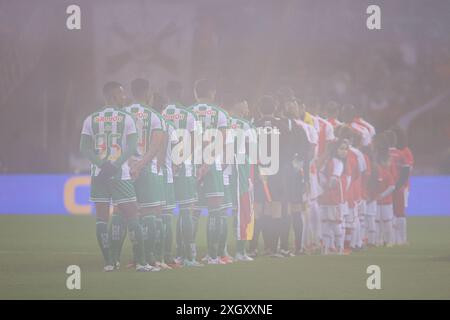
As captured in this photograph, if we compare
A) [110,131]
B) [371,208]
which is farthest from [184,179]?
[371,208]

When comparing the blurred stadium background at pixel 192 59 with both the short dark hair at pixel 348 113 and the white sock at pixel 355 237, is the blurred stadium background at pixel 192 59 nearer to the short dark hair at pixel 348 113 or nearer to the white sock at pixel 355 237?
the short dark hair at pixel 348 113

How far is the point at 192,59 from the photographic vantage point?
25.6 metres

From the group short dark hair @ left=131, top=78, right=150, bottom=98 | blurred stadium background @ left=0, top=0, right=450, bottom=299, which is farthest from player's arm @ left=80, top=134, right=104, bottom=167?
blurred stadium background @ left=0, top=0, right=450, bottom=299

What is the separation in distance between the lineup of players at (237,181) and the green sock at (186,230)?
1cm

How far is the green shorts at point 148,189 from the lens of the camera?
11.8m

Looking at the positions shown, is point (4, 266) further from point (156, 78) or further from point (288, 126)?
point (156, 78)

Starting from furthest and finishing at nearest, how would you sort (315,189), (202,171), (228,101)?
(315,189)
(228,101)
(202,171)

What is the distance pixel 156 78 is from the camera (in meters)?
25.3

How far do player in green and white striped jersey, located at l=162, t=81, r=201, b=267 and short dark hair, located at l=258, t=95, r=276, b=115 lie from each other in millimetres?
1550

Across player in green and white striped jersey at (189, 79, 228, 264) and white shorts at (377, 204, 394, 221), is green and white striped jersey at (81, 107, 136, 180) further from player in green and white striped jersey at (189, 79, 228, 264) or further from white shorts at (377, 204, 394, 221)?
white shorts at (377, 204, 394, 221)

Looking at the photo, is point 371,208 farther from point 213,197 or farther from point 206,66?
point 206,66

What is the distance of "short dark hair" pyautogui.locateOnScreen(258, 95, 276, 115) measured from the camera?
13.6m

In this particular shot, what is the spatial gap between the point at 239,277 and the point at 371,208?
15.6 feet

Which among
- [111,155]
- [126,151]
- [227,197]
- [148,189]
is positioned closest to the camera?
[126,151]
